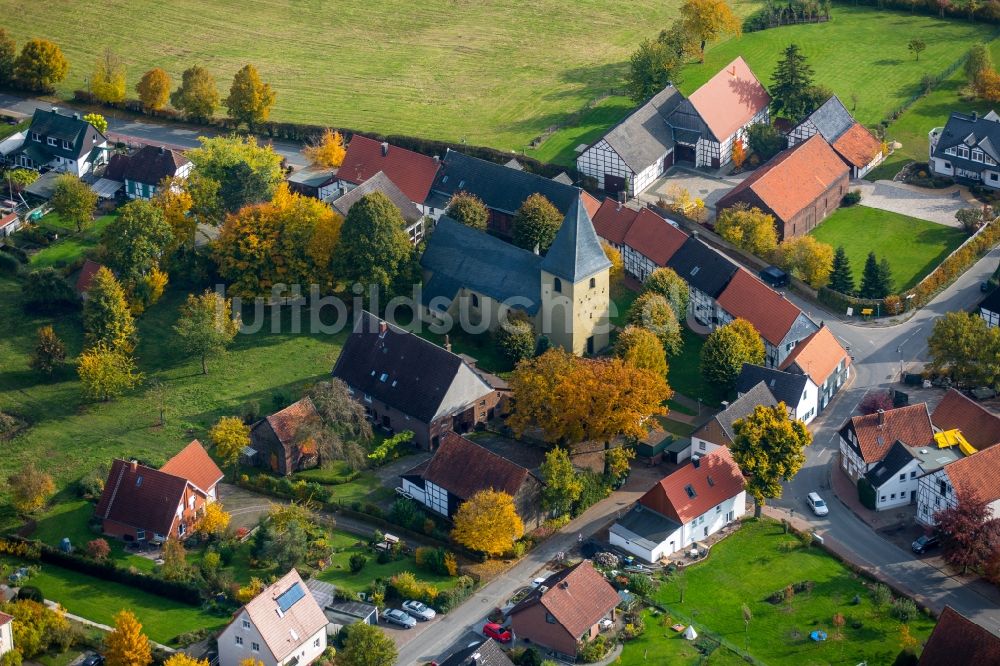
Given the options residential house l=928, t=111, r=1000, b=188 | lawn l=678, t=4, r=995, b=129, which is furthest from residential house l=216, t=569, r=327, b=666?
lawn l=678, t=4, r=995, b=129

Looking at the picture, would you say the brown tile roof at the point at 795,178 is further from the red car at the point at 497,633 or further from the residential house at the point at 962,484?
the red car at the point at 497,633

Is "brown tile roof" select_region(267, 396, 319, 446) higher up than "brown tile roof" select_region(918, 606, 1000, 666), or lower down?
lower down

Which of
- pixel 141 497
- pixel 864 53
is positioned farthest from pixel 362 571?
pixel 864 53

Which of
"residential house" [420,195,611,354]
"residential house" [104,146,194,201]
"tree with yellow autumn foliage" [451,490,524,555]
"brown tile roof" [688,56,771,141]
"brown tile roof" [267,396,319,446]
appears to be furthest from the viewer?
"brown tile roof" [688,56,771,141]

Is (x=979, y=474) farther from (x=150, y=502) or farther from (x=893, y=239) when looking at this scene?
(x=150, y=502)

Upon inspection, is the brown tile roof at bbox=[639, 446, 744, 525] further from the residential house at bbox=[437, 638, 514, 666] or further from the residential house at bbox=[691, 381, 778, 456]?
the residential house at bbox=[437, 638, 514, 666]

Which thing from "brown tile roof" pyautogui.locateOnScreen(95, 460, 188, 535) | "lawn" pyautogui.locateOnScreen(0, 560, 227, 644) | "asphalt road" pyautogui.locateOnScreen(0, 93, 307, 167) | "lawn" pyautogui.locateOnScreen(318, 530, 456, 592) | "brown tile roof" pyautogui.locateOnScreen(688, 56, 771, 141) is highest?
"brown tile roof" pyautogui.locateOnScreen(688, 56, 771, 141)

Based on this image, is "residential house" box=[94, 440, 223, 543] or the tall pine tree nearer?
"residential house" box=[94, 440, 223, 543]
